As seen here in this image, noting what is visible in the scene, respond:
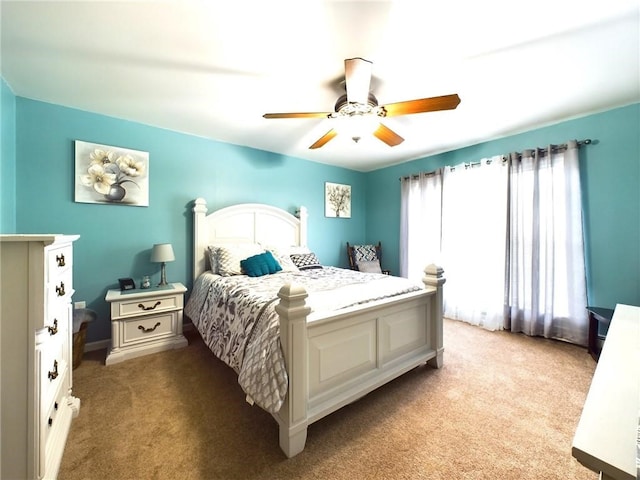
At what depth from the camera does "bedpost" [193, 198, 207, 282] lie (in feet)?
9.82

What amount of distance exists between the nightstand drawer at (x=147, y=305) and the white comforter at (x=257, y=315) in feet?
0.68

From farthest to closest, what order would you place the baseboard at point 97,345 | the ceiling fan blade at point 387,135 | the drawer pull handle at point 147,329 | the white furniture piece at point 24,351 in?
1. the baseboard at point 97,345
2. the drawer pull handle at point 147,329
3. the ceiling fan blade at point 387,135
4. the white furniture piece at point 24,351

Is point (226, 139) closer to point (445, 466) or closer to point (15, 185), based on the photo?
point (15, 185)

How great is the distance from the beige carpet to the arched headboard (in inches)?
52.4

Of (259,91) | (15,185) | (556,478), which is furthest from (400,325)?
(15,185)

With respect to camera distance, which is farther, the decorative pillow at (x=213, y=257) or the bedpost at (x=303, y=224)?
the bedpost at (x=303, y=224)

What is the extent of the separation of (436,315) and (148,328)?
8.75 feet

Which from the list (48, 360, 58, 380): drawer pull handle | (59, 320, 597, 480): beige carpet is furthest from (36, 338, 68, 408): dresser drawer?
(59, 320, 597, 480): beige carpet

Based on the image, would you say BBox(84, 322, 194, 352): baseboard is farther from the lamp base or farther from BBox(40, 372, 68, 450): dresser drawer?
BBox(40, 372, 68, 450): dresser drawer

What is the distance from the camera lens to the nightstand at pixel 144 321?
2.29m

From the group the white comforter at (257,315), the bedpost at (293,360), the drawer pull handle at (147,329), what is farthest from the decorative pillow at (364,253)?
the bedpost at (293,360)

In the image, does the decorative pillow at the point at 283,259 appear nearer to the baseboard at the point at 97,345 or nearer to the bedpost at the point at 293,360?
the bedpost at the point at 293,360

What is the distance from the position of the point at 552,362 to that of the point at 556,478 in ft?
4.71

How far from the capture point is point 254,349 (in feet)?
4.81
